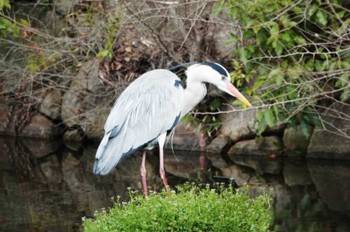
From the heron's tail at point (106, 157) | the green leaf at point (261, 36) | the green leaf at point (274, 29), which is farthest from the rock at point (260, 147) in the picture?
the heron's tail at point (106, 157)

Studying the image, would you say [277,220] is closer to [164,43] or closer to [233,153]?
[233,153]

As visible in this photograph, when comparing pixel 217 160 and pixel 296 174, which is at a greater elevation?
pixel 217 160

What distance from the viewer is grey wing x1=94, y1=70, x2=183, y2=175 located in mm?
6984

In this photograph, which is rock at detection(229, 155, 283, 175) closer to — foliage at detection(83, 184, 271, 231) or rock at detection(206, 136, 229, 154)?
rock at detection(206, 136, 229, 154)

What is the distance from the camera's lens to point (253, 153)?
12.4 m

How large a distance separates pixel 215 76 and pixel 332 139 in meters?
5.02

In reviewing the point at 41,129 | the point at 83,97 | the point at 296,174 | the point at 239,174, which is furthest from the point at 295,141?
the point at 41,129

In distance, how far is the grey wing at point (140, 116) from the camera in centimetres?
698

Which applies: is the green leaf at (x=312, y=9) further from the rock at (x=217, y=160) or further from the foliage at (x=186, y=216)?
the foliage at (x=186, y=216)

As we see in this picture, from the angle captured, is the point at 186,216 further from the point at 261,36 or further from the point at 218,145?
the point at 218,145

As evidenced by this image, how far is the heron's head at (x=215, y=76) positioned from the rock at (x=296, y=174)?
3242 mm

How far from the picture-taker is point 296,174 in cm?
1090

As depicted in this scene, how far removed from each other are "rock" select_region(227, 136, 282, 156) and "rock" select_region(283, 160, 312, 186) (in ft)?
1.95

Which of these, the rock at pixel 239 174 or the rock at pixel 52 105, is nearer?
the rock at pixel 239 174
